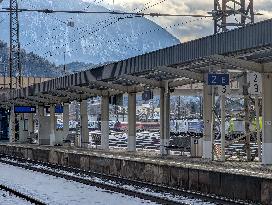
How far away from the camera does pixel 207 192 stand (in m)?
16.8

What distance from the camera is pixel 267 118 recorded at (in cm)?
2222

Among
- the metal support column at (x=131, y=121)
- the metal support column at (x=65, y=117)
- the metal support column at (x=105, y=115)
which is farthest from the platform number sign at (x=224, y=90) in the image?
the metal support column at (x=65, y=117)

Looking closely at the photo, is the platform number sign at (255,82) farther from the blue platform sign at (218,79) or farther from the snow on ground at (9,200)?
the snow on ground at (9,200)

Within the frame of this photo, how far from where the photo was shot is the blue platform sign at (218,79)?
69.8ft

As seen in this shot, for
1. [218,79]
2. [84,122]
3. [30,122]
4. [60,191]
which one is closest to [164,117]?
[218,79]

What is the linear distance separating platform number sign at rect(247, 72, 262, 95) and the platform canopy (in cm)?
59

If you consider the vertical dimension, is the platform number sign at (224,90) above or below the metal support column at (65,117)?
above

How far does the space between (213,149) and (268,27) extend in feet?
27.2

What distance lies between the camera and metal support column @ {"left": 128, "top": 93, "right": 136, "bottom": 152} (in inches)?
1277

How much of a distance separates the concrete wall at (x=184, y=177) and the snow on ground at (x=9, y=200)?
500cm

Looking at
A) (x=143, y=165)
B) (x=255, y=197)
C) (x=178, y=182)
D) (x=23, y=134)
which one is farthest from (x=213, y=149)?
(x=23, y=134)

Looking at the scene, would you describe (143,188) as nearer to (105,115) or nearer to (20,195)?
(20,195)

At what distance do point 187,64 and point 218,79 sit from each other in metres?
1.62

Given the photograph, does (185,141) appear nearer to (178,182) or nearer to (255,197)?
(178,182)
